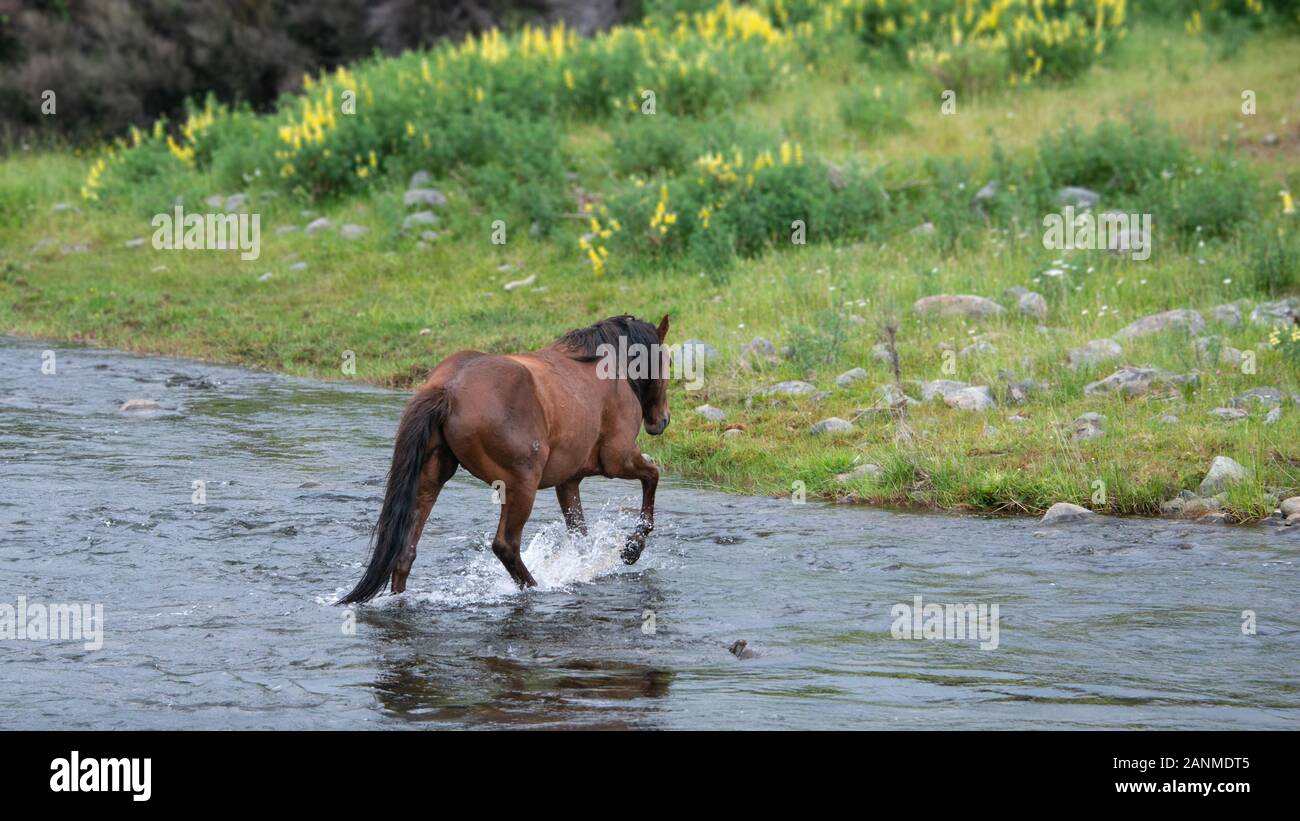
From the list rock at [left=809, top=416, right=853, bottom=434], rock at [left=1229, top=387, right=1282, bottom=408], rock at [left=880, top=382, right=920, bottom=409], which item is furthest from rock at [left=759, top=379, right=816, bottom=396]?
rock at [left=1229, top=387, right=1282, bottom=408]

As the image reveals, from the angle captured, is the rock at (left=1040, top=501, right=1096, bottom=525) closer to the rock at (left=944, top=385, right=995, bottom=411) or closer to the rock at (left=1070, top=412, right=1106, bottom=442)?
the rock at (left=1070, top=412, right=1106, bottom=442)

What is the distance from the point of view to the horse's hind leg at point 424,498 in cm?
771

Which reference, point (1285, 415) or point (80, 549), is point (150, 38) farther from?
point (1285, 415)

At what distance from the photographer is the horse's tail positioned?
7547mm

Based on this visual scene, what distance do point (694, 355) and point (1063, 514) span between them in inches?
168

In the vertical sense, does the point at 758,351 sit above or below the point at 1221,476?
above

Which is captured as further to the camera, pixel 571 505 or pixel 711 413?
pixel 711 413

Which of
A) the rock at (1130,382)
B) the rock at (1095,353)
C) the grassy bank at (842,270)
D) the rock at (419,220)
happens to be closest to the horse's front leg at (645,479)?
the grassy bank at (842,270)

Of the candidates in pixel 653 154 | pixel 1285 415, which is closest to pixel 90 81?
pixel 653 154

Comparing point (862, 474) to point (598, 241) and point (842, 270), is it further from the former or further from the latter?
point (598, 241)

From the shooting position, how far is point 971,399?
11.2 metres

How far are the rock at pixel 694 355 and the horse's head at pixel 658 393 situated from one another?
3145 mm

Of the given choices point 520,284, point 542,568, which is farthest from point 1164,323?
point 520,284

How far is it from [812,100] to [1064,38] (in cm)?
347
